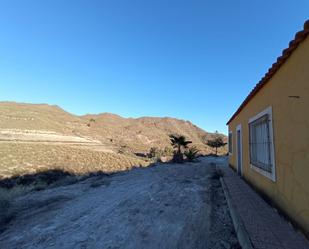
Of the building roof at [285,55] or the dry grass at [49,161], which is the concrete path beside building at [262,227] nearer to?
the building roof at [285,55]

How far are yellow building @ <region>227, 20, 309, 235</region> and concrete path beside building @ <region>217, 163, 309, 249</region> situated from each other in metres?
0.20

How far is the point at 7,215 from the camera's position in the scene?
5.36 m

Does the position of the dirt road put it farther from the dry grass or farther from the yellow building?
the dry grass

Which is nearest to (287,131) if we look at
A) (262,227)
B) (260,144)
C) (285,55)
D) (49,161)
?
(285,55)

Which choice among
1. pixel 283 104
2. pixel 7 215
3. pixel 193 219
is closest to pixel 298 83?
pixel 283 104

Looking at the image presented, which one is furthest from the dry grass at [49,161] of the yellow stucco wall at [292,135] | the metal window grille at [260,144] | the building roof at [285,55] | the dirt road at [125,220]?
the yellow stucco wall at [292,135]

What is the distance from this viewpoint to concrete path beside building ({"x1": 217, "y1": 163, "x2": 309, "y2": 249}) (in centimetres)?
298

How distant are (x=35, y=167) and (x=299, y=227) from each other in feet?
52.8

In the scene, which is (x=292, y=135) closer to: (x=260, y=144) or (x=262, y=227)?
(x=262, y=227)

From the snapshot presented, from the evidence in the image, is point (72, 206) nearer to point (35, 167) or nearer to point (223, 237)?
point (223, 237)

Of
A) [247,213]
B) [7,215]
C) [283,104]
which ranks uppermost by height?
[283,104]

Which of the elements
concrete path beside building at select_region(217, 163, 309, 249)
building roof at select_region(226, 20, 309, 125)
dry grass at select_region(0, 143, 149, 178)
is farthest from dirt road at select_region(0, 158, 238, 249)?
dry grass at select_region(0, 143, 149, 178)

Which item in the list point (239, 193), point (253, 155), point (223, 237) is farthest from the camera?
point (253, 155)

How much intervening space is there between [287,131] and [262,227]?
1713 mm
